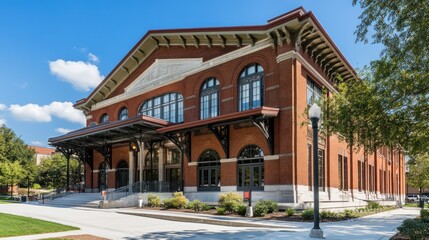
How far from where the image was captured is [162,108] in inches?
1292

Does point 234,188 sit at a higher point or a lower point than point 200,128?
lower

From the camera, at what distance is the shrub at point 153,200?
86.0 ft

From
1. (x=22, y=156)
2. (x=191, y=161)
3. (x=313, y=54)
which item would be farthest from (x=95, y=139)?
(x=22, y=156)

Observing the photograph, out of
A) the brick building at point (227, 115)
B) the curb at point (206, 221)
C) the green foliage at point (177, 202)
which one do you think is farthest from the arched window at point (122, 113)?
the curb at point (206, 221)

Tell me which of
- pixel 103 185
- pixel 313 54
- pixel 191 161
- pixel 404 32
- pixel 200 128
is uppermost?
pixel 313 54

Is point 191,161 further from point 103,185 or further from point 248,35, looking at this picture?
point 103,185

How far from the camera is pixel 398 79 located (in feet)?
44.5

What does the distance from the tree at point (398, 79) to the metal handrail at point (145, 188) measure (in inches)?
675

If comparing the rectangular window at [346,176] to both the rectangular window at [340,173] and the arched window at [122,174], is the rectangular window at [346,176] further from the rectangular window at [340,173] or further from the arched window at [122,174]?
the arched window at [122,174]

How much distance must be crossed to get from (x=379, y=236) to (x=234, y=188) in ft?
45.5

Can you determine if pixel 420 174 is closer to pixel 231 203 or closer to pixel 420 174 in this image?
pixel 420 174

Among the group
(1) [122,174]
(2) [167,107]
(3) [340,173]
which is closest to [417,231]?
(3) [340,173]

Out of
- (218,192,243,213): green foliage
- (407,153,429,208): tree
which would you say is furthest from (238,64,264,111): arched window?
(407,153,429,208): tree

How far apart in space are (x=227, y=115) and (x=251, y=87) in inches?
139
